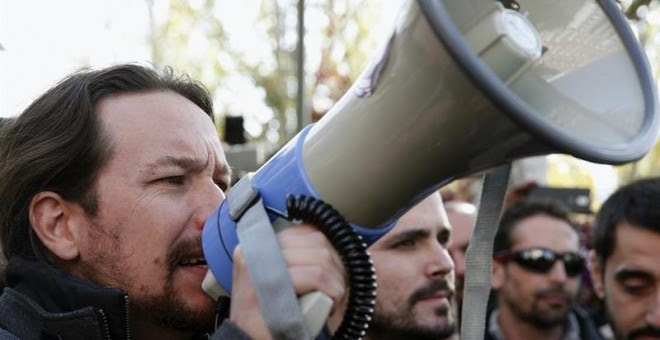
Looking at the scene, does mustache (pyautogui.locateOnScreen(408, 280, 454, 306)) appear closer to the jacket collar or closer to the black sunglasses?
the black sunglasses

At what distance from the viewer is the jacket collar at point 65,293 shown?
2.15m

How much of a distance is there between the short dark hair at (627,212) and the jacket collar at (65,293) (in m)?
2.16

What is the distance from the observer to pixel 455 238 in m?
5.29

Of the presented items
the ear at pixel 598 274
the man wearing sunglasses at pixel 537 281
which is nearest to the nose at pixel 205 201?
the ear at pixel 598 274

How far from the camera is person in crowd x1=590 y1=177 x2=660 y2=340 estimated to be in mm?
3518

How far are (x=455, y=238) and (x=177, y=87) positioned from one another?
10.1 feet

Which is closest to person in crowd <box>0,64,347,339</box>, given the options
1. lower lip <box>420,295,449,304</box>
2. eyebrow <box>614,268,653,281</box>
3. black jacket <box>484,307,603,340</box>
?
lower lip <box>420,295,449,304</box>

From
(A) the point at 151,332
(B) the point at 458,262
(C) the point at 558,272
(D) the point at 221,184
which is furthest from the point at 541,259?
(A) the point at 151,332

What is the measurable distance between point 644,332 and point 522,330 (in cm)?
127

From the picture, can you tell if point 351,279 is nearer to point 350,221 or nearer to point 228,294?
point 350,221

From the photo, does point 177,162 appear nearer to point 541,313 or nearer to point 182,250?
point 182,250

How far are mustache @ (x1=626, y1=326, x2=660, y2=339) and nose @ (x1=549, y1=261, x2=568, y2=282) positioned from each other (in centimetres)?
123

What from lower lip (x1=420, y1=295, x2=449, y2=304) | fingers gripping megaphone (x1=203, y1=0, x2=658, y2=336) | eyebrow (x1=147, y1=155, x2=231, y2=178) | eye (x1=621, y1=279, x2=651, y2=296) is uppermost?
fingers gripping megaphone (x1=203, y1=0, x2=658, y2=336)

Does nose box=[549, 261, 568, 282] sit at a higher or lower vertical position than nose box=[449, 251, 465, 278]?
higher
